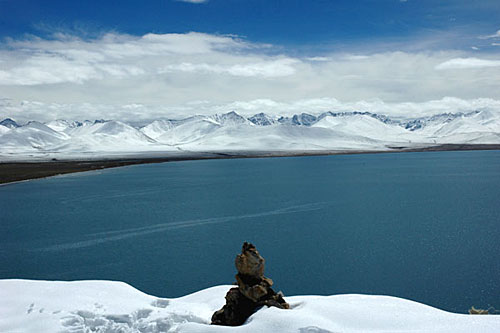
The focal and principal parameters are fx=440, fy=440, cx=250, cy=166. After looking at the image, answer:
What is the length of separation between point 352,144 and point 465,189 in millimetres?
133508

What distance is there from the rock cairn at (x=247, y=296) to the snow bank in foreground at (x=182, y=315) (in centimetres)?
37

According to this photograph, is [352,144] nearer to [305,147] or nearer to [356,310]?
[305,147]

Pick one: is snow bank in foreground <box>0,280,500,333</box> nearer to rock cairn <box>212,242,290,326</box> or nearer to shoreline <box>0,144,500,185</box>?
rock cairn <box>212,242,290,326</box>

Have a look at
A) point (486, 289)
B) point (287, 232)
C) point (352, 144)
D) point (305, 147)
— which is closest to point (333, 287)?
point (486, 289)

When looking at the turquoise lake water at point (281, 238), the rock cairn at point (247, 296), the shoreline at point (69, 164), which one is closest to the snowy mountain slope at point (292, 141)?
the shoreline at point (69, 164)

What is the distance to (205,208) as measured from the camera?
120 ft

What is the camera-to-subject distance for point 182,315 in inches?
412

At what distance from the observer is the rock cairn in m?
10.3

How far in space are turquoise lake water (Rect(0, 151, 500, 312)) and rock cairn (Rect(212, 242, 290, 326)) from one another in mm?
6430

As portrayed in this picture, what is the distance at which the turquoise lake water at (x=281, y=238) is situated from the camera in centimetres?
1817

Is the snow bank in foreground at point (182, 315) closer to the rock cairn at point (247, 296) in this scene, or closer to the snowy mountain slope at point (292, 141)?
the rock cairn at point (247, 296)

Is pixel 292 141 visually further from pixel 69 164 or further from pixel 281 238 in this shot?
pixel 281 238

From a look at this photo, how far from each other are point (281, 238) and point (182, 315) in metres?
15.4

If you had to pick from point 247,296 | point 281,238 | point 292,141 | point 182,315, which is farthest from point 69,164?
point 247,296
